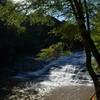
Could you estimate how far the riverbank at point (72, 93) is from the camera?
12.0m

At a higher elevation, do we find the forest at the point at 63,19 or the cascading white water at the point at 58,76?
the forest at the point at 63,19

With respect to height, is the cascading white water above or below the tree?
below

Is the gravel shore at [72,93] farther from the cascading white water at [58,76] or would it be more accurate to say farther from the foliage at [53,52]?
the foliage at [53,52]

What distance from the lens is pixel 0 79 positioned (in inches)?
695

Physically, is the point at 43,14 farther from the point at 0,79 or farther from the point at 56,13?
the point at 0,79

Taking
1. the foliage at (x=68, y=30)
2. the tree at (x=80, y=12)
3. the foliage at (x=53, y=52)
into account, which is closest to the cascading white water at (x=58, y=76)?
the foliage at (x=53, y=52)

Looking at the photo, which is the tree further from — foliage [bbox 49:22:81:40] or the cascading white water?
the cascading white water

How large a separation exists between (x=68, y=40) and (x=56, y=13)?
1.06 meters

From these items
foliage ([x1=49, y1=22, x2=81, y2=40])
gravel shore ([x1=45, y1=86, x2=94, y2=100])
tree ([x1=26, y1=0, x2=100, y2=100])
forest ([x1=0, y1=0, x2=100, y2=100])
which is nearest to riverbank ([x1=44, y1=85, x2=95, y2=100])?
gravel shore ([x1=45, y1=86, x2=94, y2=100])

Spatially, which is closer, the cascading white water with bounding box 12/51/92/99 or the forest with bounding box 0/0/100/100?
the forest with bounding box 0/0/100/100

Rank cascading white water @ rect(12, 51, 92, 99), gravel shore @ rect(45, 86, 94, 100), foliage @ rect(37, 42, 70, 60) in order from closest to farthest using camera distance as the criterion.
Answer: foliage @ rect(37, 42, 70, 60)
gravel shore @ rect(45, 86, 94, 100)
cascading white water @ rect(12, 51, 92, 99)

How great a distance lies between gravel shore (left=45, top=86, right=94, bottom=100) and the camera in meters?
12.0

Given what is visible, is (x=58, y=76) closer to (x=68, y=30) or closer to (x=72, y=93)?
(x=72, y=93)

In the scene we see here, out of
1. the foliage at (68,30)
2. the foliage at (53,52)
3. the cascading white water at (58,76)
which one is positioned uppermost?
the foliage at (68,30)
